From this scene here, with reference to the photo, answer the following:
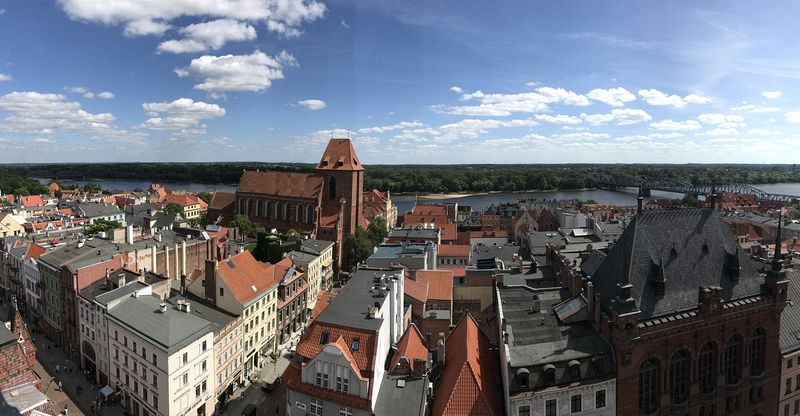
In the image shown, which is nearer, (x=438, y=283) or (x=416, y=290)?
(x=416, y=290)

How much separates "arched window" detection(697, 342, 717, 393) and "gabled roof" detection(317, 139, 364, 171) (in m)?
58.9

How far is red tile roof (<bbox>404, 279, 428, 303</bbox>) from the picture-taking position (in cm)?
3947

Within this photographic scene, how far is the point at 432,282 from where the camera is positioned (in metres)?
43.8

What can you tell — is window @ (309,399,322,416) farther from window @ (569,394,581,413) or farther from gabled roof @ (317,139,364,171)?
gabled roof @ (317,139,364,171)

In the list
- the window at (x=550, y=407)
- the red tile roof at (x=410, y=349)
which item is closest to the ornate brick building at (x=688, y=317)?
the window at (x=550, y=407)

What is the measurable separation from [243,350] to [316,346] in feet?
46.7

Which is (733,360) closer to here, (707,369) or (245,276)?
(707,369)

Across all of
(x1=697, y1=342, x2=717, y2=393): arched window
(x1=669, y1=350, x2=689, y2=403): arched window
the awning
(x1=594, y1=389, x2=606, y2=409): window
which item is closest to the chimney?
the awning

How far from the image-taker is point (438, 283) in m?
43.7

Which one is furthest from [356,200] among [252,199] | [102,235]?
[102,235]

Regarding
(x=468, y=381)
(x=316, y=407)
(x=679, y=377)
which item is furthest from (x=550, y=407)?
(x=316, y=407)

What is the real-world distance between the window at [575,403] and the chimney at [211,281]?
27682 mm

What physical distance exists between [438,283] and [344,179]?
38.5 m

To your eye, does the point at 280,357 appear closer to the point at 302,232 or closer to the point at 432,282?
the point at 432,282
